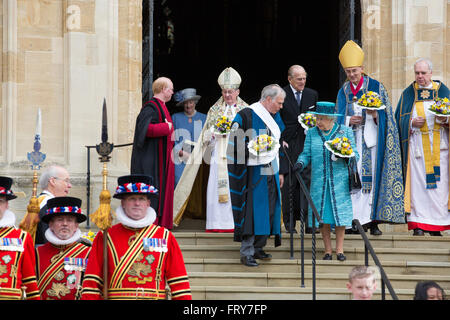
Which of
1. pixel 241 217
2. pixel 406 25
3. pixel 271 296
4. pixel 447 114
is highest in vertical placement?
pixel 406 25

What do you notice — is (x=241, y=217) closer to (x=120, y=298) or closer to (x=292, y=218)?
(x=292, y=218)

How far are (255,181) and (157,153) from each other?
1.37 m

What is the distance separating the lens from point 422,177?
12.5m

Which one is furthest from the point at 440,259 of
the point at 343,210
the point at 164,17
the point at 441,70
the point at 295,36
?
the point at 295,36

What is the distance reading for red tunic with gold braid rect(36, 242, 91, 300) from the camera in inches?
333

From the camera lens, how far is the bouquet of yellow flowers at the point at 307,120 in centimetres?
1229

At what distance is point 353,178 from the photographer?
11.2 m

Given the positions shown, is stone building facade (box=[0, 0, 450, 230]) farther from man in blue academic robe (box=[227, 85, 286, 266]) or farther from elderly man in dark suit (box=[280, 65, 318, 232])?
man in blue academic robe (box=[227, 85, 286, 266])

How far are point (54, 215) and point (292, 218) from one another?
391 cm

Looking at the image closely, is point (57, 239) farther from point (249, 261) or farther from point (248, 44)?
point (248, 44)

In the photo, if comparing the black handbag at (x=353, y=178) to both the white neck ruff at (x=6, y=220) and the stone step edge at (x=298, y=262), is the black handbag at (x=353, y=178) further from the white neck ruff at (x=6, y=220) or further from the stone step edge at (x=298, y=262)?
the white neck ruff at (x=6, y=220)

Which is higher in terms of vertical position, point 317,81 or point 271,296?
point 317,81

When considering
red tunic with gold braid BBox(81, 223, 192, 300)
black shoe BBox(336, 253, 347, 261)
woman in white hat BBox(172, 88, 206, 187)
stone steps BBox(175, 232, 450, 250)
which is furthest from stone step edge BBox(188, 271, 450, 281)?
woman in white hat BBox(172, 88, 206, 187)

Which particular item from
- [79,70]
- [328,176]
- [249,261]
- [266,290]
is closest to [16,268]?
[266,290]
